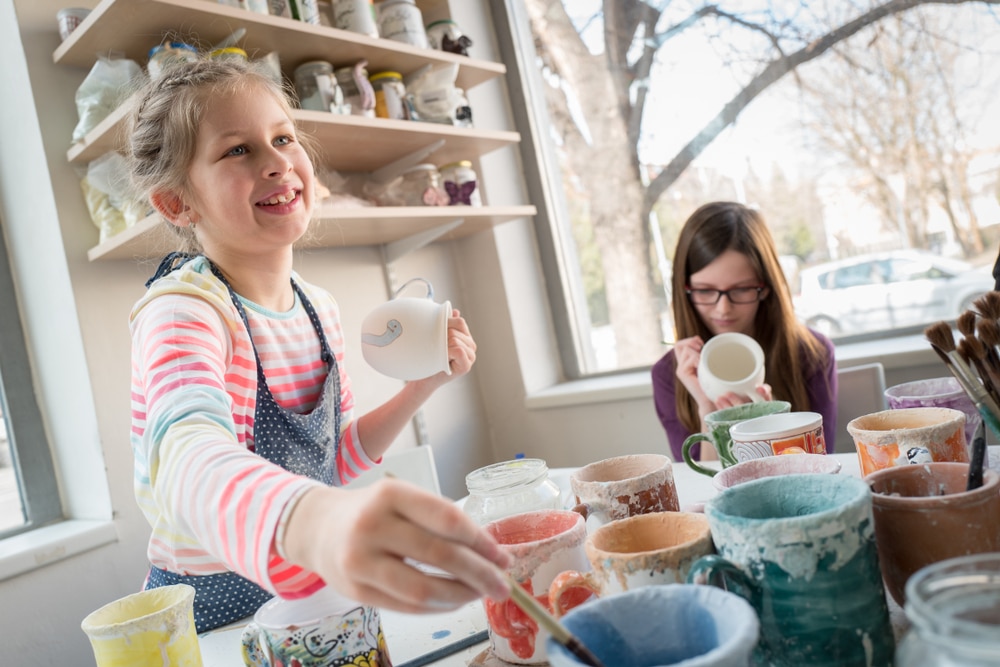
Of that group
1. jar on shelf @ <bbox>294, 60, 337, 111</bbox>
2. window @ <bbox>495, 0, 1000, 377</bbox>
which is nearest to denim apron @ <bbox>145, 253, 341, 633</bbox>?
jar on shelf @ <bbox>294, 60, 337, 111</bbox>

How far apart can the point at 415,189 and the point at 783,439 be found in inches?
47.6

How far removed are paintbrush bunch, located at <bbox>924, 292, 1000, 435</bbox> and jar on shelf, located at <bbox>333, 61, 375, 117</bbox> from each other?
4.14 feet

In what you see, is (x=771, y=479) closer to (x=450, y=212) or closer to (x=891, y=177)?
(x=450, y=212)

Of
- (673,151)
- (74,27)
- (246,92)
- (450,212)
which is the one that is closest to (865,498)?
(246,92)

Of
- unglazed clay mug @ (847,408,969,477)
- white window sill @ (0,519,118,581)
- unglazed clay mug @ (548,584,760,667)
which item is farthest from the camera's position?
white window sill @ (0,519,118,581)

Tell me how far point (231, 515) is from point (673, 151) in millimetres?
1881

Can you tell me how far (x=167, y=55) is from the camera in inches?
48.1

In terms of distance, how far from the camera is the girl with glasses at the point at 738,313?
1404 millimetres

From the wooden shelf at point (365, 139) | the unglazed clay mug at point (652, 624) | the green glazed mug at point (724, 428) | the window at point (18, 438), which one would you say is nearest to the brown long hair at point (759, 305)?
the green glazed mug at point (724, 428)

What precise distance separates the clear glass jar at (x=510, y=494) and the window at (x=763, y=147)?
88 cm

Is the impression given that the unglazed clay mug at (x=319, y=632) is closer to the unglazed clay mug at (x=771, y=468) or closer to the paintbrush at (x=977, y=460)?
the unglazed clay mug at (x=771, y=468)

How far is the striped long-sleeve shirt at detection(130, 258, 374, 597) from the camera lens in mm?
481

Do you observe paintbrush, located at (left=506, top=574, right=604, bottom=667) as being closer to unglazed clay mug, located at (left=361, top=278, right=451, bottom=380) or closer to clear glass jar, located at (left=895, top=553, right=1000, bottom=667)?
clear glass jar, located at (left=895, top=553, right=1000, bottom=667)

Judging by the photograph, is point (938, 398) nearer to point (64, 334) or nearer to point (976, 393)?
point (976, 393)
